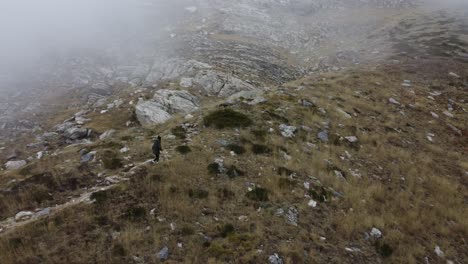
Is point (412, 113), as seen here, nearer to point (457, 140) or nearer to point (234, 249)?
point (457, 140)

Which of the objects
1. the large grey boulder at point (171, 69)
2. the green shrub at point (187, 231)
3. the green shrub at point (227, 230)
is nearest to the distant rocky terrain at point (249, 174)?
the green shrub at point (227, 230)

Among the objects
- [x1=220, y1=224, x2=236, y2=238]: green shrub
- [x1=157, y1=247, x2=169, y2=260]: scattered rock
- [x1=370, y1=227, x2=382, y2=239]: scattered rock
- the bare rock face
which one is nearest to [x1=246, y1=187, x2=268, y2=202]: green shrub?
[x1=220, y1=224, x2=236, y2=238]: green shrub

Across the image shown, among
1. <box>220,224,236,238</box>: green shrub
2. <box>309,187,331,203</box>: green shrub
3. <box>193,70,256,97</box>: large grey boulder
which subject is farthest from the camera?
<box>193,70,256,97</box>: large grey boulder

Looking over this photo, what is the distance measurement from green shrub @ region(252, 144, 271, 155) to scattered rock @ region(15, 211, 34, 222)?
940 cm

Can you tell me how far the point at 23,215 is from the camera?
1177 centimetres

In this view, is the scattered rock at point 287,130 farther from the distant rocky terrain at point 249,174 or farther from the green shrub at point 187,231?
the green shrub at point 187,231

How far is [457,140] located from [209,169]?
1757 cm

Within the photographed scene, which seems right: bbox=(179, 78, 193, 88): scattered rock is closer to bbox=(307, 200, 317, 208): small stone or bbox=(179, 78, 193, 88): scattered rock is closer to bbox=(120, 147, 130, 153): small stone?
bbox=(120, 147, 130, 153): small stone

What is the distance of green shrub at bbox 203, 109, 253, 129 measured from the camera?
1888cm

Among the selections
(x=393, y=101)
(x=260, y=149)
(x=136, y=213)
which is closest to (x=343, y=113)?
(x=393, y=101)

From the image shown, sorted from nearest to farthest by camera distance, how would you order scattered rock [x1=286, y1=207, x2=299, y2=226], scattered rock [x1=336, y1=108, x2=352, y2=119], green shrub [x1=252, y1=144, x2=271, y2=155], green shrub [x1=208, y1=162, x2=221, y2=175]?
scattered rock [x1=286, y1=207, x2=299, y2=226]
green shrub [x1=208, y1=162, x2=221, y2=175]
green shrub [x1=252, y1=144, x2=271, y2=155]
scattered rock [x1=336, y1=108, x2=352, y2=119]

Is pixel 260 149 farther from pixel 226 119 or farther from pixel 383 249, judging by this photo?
pixel 383 249

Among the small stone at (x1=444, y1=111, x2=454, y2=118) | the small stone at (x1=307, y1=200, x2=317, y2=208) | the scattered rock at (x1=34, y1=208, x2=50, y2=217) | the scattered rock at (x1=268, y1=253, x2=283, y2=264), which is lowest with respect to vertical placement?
the small stone at (x1=444, y1=111, x2=454, y2=118)

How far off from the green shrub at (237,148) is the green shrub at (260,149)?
589 millimetres
